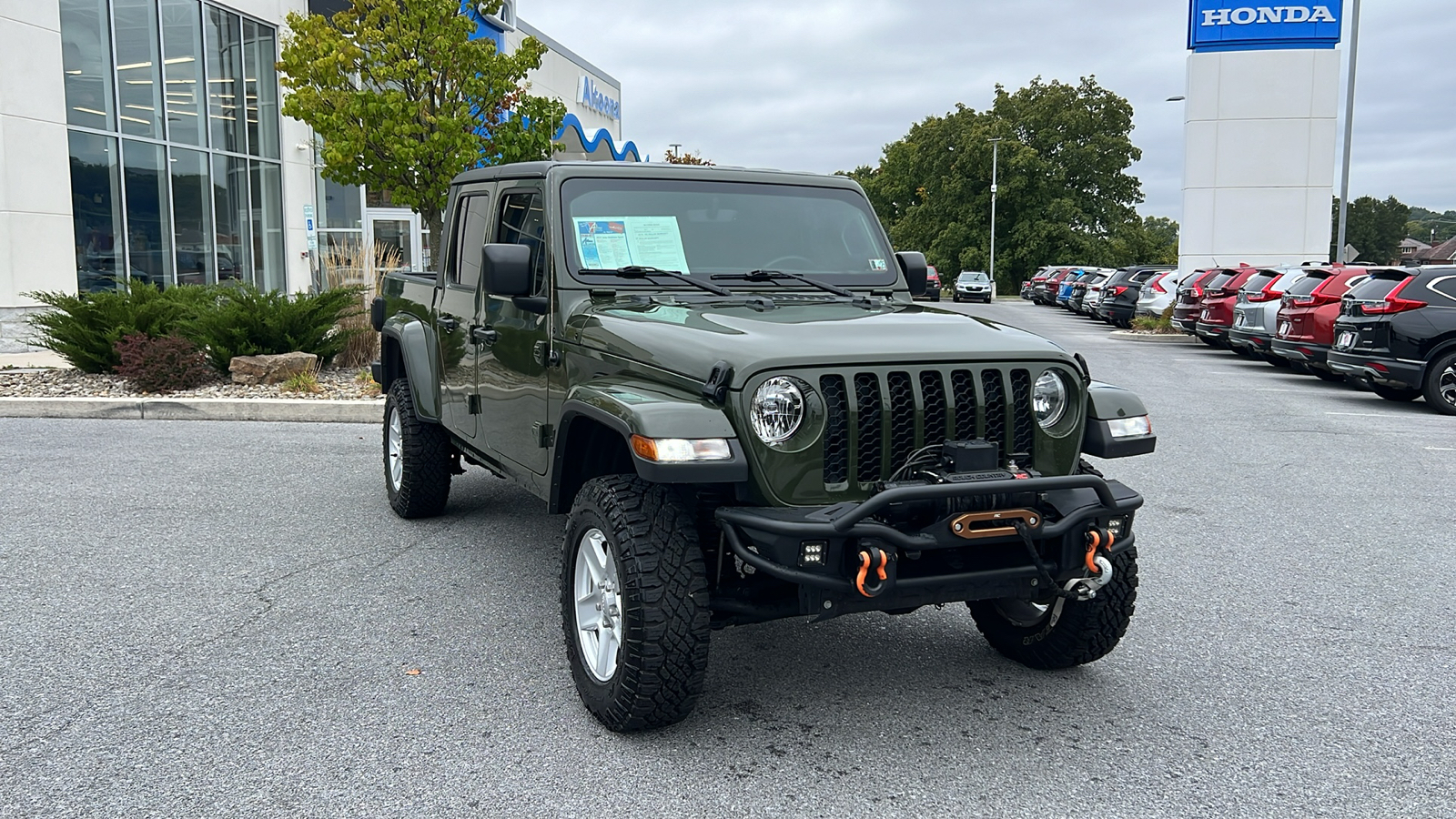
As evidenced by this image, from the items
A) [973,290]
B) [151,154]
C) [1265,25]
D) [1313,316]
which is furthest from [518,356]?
[973,290]

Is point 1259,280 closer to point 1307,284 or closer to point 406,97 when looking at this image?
point 1307,284

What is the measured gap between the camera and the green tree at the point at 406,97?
15.8 metres

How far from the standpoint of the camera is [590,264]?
4.96 meters

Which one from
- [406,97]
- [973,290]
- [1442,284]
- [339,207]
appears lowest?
[973,290]

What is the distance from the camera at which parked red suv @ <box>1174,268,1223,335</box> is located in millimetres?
23438

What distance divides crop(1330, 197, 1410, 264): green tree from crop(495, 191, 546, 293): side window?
114m

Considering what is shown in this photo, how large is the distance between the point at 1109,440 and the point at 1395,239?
125 meters

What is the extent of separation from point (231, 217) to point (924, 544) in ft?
71.2

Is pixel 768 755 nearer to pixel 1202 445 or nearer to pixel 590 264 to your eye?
pixel 590 264

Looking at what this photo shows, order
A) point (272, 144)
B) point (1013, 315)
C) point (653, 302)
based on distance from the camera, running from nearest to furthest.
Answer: point (653, 302) → point (272, 144) → point (1013, 315)

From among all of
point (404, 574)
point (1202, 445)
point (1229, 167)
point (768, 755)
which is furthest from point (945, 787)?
point (1229, 167)

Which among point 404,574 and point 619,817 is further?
point 404,574

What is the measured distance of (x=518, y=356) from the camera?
521 cm

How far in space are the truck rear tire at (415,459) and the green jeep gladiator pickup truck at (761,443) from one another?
1.67 m
